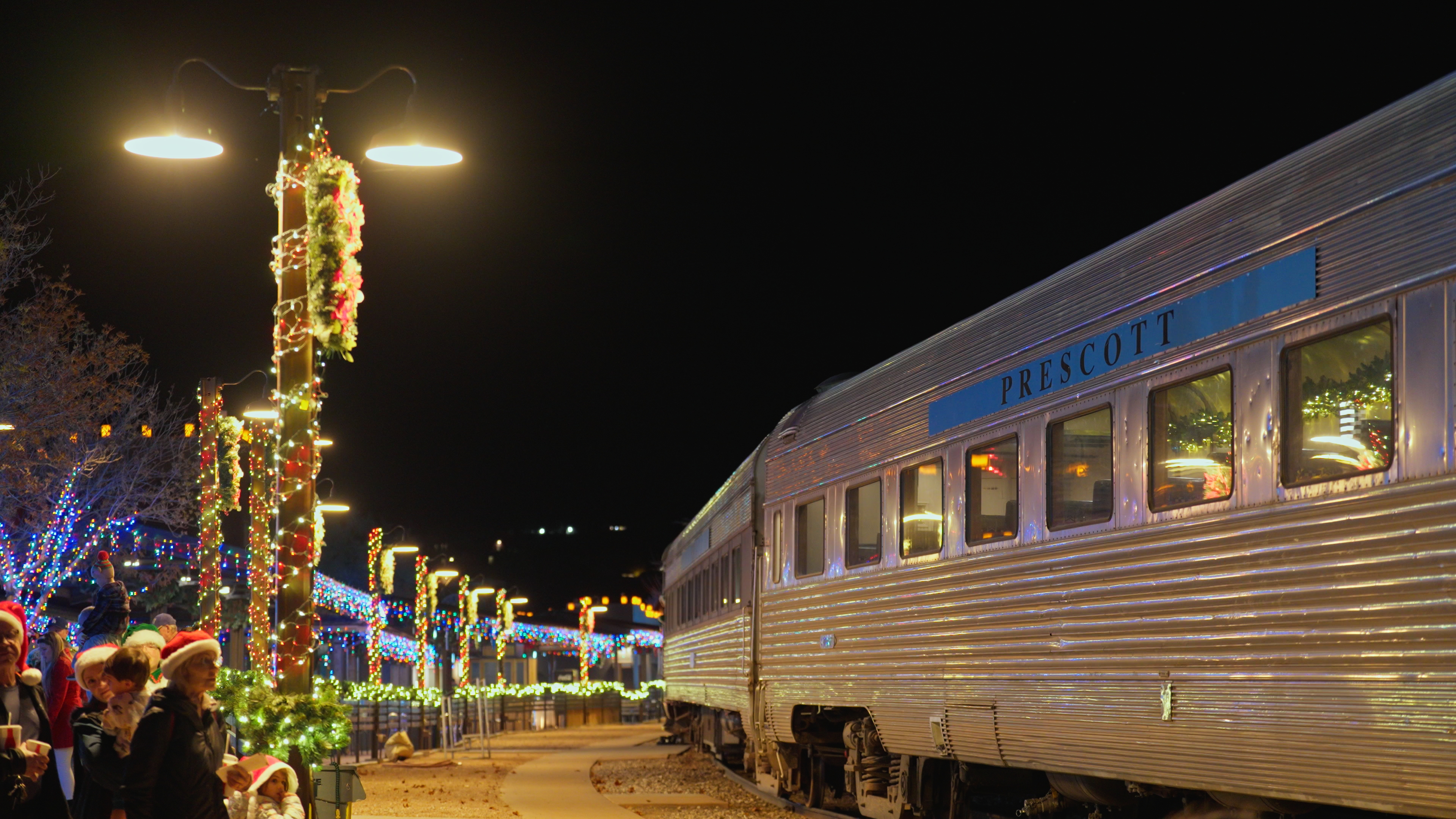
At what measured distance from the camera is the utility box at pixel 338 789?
11703mm

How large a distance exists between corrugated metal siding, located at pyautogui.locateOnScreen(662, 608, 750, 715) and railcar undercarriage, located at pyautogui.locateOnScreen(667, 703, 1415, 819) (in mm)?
662

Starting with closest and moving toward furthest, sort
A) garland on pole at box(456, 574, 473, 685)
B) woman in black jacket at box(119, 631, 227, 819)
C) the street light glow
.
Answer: woman in black jacket at box(119, 631, 227, 819) → the street light glow → garland on pole at box(456, 574, 473, 685)

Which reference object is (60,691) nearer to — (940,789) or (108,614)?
(108,614)

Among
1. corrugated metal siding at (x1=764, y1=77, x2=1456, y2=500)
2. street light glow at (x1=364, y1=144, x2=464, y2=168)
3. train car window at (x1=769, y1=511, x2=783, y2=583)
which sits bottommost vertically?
train car window at (x1=769, y1=511, x2=783, y2=583)

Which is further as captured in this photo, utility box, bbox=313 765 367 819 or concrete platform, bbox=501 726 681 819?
concrete platform, bbox=501 726 681 819

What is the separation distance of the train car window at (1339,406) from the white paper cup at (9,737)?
212 inches

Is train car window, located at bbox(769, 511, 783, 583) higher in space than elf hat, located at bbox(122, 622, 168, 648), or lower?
higher

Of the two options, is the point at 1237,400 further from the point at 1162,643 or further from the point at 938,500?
the point at 938,500

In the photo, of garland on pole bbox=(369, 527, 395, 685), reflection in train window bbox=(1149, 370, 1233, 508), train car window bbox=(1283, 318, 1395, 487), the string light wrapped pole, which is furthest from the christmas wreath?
garland on pole bbox=(369, 527, 395, 685)

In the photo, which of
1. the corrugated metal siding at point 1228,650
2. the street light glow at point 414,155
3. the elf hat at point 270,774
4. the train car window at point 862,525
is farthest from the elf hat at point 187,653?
the train car window at point 862,525

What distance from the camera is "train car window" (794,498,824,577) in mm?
14391

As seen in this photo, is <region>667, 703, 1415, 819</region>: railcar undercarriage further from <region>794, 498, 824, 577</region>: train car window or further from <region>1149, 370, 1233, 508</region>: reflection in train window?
<region>1149, 370, 1233, 508</region>: reflection in train window

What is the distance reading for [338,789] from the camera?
11711mm

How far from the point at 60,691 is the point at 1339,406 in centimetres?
736
